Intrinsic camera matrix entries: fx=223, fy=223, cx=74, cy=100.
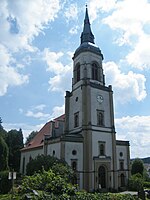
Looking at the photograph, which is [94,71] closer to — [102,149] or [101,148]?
[101,148]

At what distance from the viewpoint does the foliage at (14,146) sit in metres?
59.8

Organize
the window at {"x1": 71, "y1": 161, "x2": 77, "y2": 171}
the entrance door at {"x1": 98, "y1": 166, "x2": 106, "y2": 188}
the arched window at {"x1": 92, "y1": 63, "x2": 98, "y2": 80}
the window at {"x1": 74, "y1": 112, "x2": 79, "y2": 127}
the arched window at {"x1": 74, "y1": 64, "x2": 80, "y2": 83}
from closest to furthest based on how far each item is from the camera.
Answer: the window at {"x1": 71, "y1": 161, "x2": 77, "y2": 171}
the entrance door at {"x1": 98, "y1": 166, "x2": 106, "y2": 188}
the window at {"x1": 74, "y1": 112, "x2": 79, "y2": 127}
the arched window at {"x1": 92, "y1": 63, "x2": 98, "y2": 80}
the arched window at {"x1": 74, "y1": 64, "x2": 80, "y2": 83}

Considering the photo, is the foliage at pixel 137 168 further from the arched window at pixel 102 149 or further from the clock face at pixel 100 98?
the clock face at pixel 100 98

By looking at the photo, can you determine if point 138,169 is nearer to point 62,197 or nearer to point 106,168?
point 106,168

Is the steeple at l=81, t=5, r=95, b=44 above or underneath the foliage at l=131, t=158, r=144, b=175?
above

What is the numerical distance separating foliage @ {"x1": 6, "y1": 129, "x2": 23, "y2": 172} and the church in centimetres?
1680

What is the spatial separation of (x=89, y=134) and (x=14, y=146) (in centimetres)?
3449

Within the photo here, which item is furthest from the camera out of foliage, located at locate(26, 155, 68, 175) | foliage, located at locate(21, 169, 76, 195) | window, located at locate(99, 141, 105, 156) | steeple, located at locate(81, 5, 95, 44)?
steeple, located at locate(81, 5, 95, 44)

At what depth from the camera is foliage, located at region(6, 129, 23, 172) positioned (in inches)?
2355

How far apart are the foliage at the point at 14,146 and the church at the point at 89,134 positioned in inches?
661

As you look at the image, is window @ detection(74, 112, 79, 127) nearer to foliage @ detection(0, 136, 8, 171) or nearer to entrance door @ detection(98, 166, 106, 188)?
entrance door @ detection(98, 166, 106, 188)

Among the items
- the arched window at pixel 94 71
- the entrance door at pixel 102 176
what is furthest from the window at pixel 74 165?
the arched window at pixel 94 71

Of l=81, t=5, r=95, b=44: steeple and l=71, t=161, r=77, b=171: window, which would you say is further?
l=81, t=5, r=95, b=44: steeple

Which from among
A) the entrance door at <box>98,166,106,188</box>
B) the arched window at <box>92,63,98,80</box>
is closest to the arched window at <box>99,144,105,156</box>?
the entrance door at <box>98,166,106,188</box>
